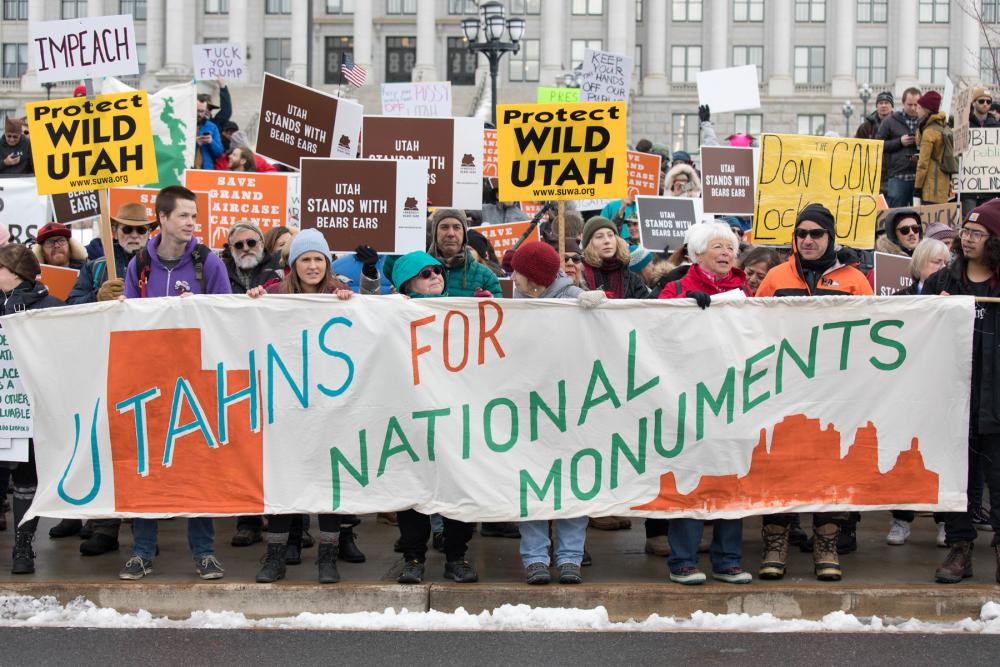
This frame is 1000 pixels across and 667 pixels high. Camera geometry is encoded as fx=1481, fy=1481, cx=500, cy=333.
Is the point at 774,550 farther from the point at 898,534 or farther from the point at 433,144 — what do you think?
the point at 433,144

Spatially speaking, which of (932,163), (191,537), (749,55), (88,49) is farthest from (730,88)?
(749,55)

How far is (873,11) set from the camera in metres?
77.1

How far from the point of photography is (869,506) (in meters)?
7.60

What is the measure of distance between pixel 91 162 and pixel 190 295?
1561 millimetres

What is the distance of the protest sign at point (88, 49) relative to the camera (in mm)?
9914

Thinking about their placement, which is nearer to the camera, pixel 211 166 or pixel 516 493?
pixel 516 493

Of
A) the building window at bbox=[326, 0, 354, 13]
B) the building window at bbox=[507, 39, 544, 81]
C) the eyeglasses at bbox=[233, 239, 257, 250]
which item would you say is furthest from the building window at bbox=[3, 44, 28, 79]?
the eyeglasses at bbox=[233, 239, 257, 250]

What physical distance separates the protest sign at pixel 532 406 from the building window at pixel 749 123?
67.4 m

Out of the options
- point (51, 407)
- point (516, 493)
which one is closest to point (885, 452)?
point (516, 493)

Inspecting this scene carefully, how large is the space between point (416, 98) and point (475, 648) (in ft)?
42.8

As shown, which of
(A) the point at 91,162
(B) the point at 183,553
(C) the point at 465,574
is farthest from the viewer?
(A) the point at 91,162

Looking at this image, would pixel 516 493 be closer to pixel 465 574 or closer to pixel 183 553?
pixel 465 574

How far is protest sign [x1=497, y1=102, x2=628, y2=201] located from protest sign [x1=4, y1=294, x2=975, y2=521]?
5.74ft

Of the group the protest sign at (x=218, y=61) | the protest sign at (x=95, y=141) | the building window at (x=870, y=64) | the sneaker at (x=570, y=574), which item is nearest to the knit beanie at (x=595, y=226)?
the sneaker at (x=570, y=574)
